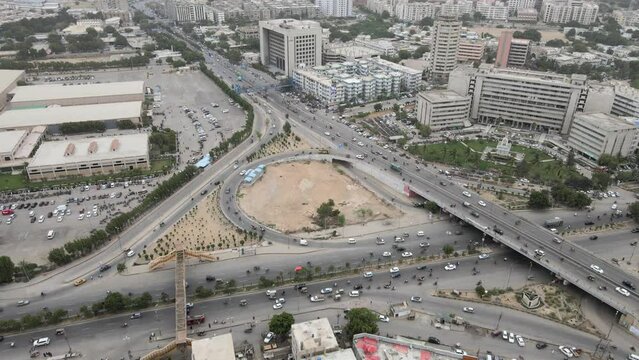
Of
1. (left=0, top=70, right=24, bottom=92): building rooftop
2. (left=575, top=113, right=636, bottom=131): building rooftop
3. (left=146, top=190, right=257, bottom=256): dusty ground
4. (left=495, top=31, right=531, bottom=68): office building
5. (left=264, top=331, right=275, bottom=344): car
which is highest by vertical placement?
(left=495, top=31, right=531, bottom=68): office building

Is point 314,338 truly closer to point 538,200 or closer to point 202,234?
point 202,234

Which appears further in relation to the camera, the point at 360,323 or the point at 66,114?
the point at 66,114

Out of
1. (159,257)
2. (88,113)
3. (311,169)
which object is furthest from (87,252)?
(88,113)

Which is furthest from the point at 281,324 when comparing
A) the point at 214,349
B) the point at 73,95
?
the point at 73,95

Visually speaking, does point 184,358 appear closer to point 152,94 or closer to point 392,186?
point 392,186

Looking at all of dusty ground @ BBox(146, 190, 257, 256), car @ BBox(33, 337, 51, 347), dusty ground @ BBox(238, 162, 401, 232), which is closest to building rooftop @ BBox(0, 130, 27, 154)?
dusty ground @ BBox(146, 190, 257, 256)

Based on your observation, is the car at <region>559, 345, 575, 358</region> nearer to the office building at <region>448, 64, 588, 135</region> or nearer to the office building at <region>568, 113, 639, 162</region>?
the office building at <region>568, 113, 639, 162</region>
